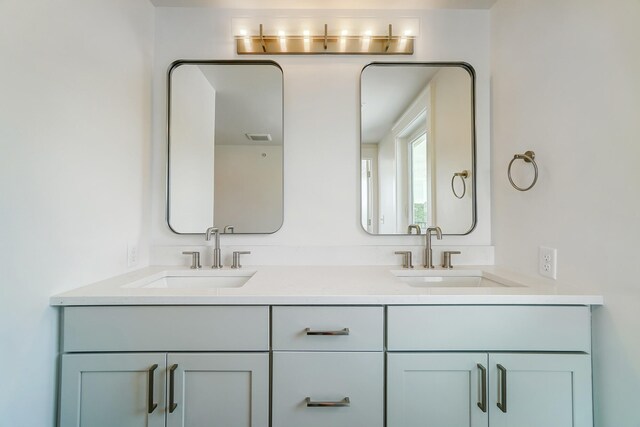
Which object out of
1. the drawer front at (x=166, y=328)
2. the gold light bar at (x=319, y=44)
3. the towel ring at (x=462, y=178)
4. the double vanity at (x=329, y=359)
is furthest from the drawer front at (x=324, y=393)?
the gold light bar at (x=319, y=44)

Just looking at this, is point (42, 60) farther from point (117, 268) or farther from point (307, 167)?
point (307, 167)

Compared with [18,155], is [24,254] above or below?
below

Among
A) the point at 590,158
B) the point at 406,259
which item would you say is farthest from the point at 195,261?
the point at 590,158

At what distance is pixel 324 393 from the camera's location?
101 cm

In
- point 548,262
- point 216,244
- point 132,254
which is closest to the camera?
point 548,262

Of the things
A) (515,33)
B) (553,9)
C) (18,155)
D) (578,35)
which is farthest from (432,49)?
(18,155)

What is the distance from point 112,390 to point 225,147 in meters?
1.16

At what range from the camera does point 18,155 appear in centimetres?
87

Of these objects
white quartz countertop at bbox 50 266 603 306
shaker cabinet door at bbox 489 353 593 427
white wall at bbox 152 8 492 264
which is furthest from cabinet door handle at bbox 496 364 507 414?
white wall at bbox 152 8 492 264

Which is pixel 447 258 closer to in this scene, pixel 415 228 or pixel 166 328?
pixel 415 228

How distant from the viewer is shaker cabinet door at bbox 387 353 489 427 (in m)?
1.01

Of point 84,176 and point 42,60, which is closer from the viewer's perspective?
point 42,60

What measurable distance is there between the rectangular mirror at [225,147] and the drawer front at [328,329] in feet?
2.24

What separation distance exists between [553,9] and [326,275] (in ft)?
4.82
